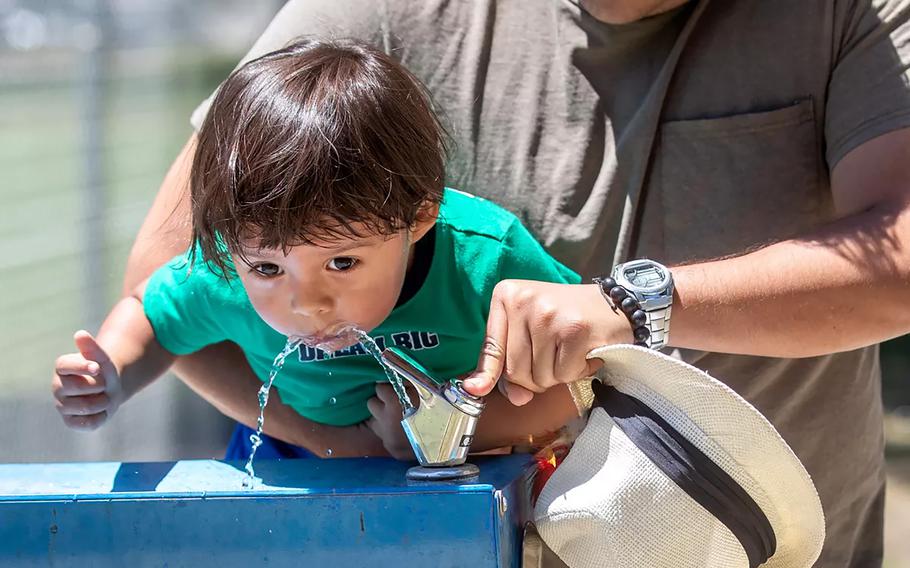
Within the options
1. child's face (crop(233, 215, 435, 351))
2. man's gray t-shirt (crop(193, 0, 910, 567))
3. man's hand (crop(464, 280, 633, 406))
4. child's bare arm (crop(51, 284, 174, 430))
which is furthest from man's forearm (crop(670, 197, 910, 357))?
child's bare arm (crop(51, 284, 174, 430))

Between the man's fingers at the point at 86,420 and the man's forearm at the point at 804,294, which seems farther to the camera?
the man's fingers at the point at 86,420

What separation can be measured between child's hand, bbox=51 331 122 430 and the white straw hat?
650 millimetres

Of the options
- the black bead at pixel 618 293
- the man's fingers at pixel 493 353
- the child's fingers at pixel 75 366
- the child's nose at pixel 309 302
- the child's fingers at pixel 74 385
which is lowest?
the child's fingers at pixel 74 385

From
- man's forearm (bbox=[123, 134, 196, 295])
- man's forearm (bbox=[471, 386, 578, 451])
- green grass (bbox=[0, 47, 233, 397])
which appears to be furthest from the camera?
green grass (bbox=[0, 47, 233, 397])

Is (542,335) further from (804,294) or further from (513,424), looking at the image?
(804,294)

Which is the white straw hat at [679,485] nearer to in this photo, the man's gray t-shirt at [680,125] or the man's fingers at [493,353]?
the man's fingers at [493,353]

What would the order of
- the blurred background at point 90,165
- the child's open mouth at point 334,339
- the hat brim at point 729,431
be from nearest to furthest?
the hat brim at point 729,431 < the child's open mouth at point 334,339 < the blurred background at point 90,165

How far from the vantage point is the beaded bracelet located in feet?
4.43

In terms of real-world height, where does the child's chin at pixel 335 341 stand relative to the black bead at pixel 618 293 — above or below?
below

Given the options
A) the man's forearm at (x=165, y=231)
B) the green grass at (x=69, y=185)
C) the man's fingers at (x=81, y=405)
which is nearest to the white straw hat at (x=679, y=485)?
the man's fingers at (x=81, y=405)

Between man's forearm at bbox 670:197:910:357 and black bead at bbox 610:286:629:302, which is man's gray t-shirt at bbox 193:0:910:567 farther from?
black bead at bbox 610:286:629:302

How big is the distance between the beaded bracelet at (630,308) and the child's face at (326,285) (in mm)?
259

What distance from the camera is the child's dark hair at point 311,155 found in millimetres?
1311

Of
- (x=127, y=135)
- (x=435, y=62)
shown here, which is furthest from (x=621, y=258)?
(x=127, y=135)
